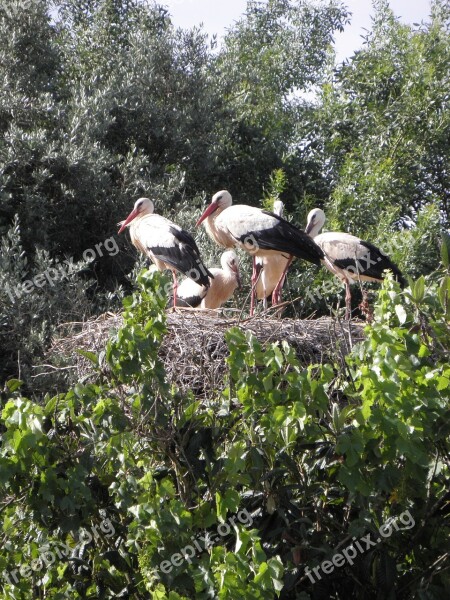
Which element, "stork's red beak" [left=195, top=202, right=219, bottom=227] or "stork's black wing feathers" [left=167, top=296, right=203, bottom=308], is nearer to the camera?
"stork's black wing feathers" [left=167, top=296, right=203, bottom=308]

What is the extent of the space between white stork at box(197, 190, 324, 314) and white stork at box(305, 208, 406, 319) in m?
0.42

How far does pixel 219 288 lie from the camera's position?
33.3ft

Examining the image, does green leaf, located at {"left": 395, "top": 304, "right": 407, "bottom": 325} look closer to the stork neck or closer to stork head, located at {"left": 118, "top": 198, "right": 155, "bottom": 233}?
the stork neck

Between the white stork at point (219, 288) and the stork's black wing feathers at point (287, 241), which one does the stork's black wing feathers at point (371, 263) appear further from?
the white stork at point (219, 288)

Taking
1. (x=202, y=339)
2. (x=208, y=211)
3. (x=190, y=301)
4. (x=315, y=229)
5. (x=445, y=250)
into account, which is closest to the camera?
(x=445, y=250)

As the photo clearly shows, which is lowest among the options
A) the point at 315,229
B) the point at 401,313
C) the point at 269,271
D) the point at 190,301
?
the point at 190,301

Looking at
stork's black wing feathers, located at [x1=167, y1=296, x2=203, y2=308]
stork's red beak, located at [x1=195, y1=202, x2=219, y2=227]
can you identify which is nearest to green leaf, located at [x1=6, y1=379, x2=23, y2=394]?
stork's black wing feathers, located at [x1=167, y1=296, x2=203, y2=308]

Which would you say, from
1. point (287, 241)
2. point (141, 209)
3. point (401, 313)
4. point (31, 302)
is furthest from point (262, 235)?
point (401, 313)

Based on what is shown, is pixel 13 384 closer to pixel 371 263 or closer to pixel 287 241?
pixel 287 241

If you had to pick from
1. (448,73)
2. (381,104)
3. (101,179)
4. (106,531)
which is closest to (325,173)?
(381,104)

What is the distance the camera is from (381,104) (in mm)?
13047

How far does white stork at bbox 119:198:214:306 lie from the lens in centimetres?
971

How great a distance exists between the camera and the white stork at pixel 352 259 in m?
10.0

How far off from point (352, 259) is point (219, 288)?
1.29m
